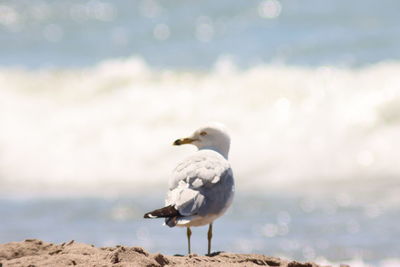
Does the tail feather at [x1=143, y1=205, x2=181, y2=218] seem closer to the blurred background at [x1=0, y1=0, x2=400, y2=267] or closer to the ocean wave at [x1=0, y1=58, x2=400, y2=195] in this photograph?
the blurred background at [x1=0, y1=0, x2=400, y2=267]

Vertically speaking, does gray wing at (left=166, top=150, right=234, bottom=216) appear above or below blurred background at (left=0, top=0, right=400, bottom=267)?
below

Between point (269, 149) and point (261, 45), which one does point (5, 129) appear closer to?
point (269, 149)

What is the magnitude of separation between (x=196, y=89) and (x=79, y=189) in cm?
450

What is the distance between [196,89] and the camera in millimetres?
15258

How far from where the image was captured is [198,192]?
5.29 metres

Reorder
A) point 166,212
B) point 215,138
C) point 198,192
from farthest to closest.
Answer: point 215,138 < point 198,192 < point 166,212

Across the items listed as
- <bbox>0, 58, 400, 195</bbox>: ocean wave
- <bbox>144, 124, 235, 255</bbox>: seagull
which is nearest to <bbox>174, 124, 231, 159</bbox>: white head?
<bbox>144, 124, 235, 255</bbox>: seagull

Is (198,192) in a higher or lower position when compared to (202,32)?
lower

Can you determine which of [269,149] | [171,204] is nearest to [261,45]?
[269,149]

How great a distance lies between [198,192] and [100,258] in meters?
0.79

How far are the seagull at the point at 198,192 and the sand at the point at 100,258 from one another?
23 cm

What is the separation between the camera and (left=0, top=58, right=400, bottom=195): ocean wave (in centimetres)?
1168

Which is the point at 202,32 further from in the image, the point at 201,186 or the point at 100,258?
the point at 100,258

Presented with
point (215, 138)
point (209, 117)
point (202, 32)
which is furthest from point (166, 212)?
point (202, 32)
